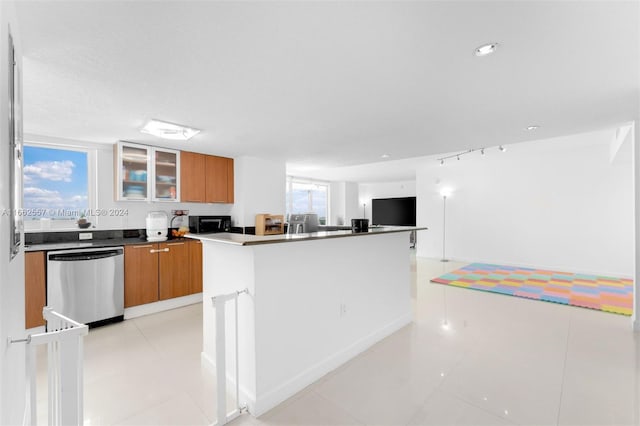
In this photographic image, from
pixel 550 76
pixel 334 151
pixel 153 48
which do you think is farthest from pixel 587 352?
pixel 153 48

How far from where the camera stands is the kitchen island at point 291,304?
74.4 inches

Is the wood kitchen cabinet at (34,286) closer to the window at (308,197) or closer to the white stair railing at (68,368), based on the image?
the white stair railing at (68,368)

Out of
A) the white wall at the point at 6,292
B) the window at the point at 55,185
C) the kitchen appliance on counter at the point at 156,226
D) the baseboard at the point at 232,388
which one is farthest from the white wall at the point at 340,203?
the white wall at the point at 6,292

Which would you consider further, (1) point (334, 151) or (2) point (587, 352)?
(1) point (334, 151)

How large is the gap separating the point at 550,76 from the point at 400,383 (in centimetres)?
250

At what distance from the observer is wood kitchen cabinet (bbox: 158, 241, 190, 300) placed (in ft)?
12.2

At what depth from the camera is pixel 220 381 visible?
1.73 metres

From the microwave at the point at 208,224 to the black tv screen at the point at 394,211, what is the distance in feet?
21.0

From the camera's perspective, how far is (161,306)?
148 inches

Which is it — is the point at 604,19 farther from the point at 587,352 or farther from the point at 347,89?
the point at 587,352

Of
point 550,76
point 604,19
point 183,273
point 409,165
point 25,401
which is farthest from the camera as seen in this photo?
point 409,165

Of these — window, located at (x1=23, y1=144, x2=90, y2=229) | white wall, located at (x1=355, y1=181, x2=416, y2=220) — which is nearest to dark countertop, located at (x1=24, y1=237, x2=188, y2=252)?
window, located at (x1=23, y1=144, x2=90, y2=229)

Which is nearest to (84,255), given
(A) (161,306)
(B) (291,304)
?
(A) (161,306)

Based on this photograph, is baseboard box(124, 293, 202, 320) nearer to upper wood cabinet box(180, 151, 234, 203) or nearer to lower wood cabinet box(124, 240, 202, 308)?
lower wood cabinet box(124, 240, 202, 308)
